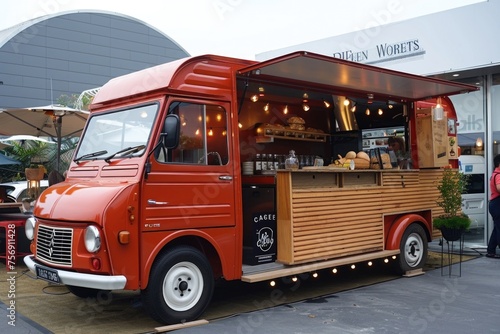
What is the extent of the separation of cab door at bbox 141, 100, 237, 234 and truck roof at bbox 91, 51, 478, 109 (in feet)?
0.86

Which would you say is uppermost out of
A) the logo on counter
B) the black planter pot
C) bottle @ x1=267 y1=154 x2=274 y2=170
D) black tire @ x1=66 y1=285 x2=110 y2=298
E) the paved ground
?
Answer: bottle @ x1=267 y1=154 x2=274 y2=170

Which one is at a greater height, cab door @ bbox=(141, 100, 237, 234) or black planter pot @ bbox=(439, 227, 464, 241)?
cab door @ bbox=(141, 100, 237, 234)

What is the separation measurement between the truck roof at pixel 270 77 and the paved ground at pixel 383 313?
2.57m

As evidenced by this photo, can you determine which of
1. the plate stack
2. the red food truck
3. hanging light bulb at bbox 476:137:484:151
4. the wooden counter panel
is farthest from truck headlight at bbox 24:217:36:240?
hanging light bulb at bbox 476:137:484:151

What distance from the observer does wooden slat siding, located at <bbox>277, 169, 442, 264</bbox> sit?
6352 millimetres

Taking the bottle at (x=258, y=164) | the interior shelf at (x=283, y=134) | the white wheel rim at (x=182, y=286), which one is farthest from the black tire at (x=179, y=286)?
the interior shelf at (x=283, y=134)

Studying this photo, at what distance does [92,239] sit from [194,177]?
1.27 m

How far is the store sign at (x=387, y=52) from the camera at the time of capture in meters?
10.9

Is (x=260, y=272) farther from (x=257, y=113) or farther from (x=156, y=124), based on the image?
(x=257, y=113)

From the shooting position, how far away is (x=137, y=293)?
689 cm

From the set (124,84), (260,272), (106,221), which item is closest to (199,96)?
(124,84)

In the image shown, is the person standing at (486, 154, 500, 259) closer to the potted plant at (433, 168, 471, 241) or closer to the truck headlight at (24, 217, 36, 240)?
the potted plant at (433, 168, 471, 241)

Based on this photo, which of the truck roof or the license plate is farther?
the truck roof

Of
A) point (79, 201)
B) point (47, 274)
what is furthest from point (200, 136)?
point (47, 274)
